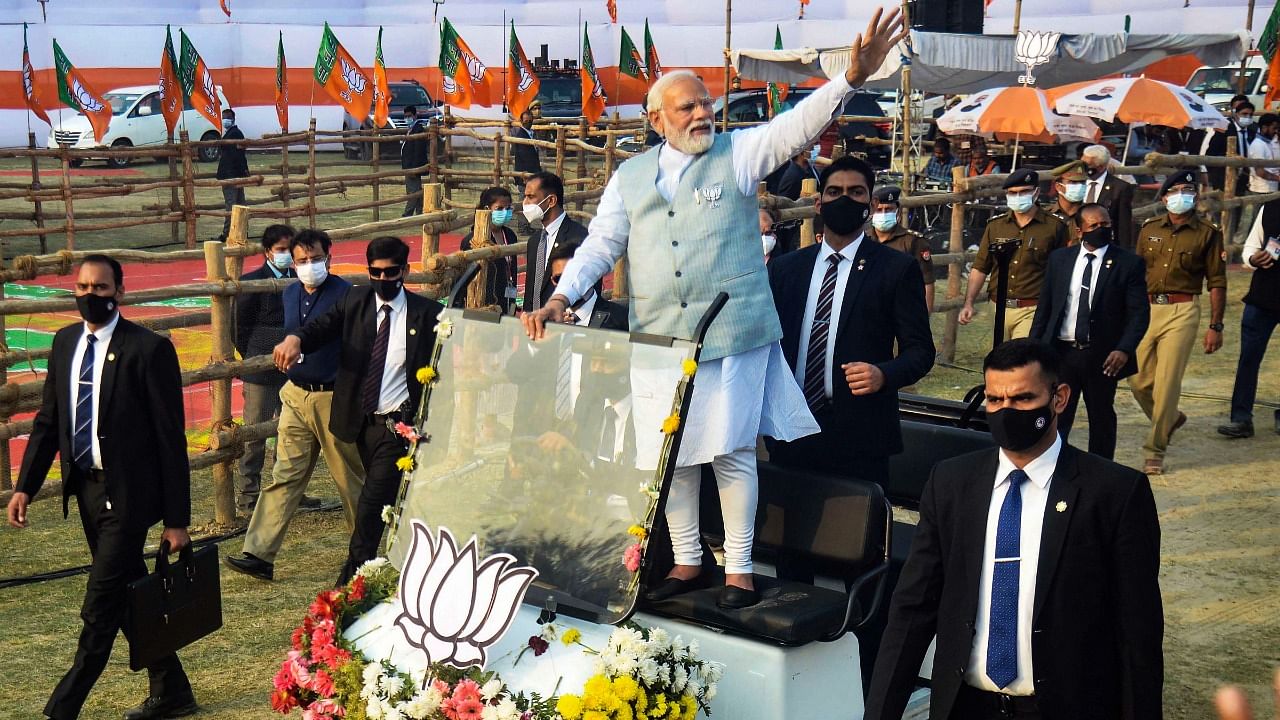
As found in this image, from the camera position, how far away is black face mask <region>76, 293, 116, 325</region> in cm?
579

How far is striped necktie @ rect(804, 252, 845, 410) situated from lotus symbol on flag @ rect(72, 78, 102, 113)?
20.4 metres

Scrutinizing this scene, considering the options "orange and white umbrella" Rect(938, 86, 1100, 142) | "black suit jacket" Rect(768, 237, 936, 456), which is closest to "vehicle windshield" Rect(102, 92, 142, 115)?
"orange and white umbrella" Rect(938, 86, 1100, 142)

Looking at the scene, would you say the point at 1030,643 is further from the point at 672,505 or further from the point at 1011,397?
the point at 672,505

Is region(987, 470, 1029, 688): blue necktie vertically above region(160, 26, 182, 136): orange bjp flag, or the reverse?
region(160, 26, 182, 136): orange bjp flag

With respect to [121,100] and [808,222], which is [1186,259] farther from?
[121,100]

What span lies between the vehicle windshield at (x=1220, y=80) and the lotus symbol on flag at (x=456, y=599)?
27.3 m

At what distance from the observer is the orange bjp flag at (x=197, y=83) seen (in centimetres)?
2366

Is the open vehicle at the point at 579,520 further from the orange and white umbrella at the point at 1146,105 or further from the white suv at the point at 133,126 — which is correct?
the white suv at the point at 133,126

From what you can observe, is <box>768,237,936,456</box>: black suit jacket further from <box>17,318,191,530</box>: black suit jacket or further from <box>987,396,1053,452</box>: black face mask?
<box>17,318,191,530</box>: black suit jacket

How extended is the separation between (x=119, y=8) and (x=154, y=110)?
6.35m

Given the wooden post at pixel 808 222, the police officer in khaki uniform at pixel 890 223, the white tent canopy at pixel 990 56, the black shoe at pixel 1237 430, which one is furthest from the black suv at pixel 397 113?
the black shoe at pixel 1237 430

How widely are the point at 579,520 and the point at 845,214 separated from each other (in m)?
2.16

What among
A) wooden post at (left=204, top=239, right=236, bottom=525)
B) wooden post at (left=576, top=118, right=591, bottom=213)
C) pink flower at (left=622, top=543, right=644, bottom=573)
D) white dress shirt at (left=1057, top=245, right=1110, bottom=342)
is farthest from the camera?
wooden post at (left=576, top=118, right=591, bottom=213)

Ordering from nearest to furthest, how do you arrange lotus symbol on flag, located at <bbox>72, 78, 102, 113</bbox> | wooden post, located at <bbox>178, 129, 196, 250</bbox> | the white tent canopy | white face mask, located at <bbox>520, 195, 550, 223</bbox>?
1. white face mask, located at <bbox>520, 195, 550, 223</bbox>
2. the white tent canopy
3. wooden post, located at <bbox>178, 129, 196, 250</bbox>
4. lotus symbol on flag, located at <bbox>72, 78, 102, 113</bbox>
